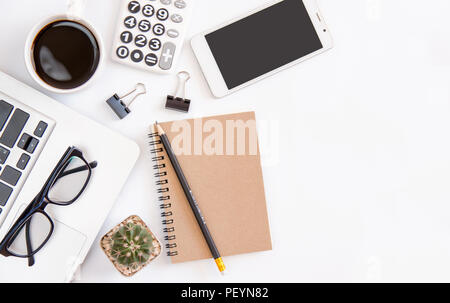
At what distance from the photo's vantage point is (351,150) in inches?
27.1

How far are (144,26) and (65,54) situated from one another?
0.14 meters

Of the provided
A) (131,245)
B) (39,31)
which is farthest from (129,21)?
(131,245)

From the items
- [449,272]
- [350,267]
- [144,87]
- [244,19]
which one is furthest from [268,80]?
[449,272]

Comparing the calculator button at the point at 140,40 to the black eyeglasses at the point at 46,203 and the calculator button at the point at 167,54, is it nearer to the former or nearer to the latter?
the calculator button at the point at 167,54

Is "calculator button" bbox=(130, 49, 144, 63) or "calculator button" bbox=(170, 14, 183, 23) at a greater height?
"calculator button" bbox=(170, 14, 183, 23)

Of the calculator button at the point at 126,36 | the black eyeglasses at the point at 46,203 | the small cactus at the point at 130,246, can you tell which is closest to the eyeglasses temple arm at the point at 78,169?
the black eyeglasses at the point at 46,203

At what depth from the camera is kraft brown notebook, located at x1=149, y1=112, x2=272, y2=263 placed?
25.8 inches

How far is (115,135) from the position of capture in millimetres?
621

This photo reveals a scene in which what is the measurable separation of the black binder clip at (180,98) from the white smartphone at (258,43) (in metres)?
0.04

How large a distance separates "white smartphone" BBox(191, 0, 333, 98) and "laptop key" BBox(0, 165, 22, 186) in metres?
0.34

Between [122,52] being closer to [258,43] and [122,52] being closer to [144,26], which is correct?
[144,26]

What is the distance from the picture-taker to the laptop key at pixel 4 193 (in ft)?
1.95

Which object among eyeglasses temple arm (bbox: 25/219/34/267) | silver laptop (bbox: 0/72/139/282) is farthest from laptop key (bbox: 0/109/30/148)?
eyeglasses temple arm (bbox: 25/219/34/267)

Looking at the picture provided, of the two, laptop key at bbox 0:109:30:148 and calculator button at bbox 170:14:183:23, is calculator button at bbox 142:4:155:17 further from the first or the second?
laptop key at bbox 0:109:30:148
